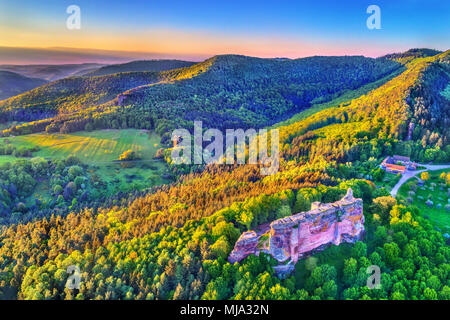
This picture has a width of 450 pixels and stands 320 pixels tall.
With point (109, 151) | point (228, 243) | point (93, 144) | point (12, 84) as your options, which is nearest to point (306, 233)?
point (228, 243)

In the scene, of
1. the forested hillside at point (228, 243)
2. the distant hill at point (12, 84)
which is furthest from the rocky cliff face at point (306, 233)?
the distant hill at point (12, 84)

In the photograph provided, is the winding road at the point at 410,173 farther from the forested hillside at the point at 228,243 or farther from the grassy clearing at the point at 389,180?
the forested hillside at the point at 228,243

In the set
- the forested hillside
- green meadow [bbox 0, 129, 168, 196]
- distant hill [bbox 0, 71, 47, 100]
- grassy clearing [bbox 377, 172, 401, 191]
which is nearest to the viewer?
the forested hillside

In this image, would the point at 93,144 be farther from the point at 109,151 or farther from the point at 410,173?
the point at 410,173

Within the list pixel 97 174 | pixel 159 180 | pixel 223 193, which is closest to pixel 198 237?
pixel 223 193

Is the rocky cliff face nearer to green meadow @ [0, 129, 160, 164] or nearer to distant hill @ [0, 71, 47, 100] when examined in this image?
green meadow @ [0, 129, 160, 164]

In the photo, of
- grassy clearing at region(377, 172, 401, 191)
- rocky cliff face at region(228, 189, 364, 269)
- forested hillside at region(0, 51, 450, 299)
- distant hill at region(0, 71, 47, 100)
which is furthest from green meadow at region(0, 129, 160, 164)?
distant hill at region(0, 71, 47, 100)
